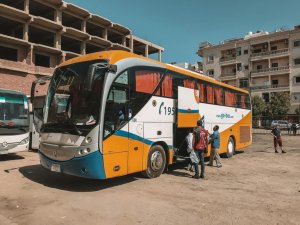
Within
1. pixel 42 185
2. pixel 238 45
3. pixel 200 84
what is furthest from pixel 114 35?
pixel 42 185

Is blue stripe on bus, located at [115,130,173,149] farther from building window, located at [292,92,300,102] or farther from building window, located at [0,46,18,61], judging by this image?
building window, located at [292,92,300,102]

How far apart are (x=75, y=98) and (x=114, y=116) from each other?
1.09 meters

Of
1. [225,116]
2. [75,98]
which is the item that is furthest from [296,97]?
[75,98]

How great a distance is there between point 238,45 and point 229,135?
170 feet

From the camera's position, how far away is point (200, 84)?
1198cm

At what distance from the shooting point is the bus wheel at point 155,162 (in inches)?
358

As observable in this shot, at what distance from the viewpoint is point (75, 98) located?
7676 mm

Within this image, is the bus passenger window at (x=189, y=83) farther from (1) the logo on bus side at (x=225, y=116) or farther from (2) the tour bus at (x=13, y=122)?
(2) the tour bus at (x=13, y=122)

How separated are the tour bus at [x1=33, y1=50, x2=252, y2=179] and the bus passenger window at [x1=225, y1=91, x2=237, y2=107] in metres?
→ 4.12

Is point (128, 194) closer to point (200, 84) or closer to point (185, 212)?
point (185, 212)

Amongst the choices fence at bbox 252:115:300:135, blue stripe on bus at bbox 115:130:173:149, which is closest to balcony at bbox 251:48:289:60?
fence at bbox 252:115:300:135

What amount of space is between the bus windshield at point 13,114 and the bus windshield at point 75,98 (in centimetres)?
462

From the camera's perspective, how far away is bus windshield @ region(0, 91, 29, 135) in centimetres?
1223

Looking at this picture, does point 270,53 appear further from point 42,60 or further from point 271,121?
point 42,60
